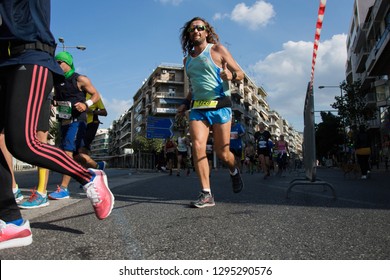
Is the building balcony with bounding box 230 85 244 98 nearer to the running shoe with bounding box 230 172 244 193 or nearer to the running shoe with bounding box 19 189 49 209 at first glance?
the running shoe with bounding box 230 172 244 193

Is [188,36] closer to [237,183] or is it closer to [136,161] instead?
[237,183]

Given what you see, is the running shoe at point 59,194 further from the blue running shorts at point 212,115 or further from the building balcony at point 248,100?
the building balcony at point 248,100

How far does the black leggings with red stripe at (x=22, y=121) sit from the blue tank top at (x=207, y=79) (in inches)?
77.0

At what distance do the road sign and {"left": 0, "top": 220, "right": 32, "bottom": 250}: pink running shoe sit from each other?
21.8 meters

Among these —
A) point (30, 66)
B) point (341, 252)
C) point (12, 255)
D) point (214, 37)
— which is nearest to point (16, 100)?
point (30, 66)

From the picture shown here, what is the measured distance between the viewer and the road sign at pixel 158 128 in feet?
78.8

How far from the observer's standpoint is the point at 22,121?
2166mm

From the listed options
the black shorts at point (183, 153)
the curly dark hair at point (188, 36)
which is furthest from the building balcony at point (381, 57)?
the curly dark hair at point (188, 36)

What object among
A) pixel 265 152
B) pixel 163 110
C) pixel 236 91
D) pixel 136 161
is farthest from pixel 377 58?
pixel 163 110

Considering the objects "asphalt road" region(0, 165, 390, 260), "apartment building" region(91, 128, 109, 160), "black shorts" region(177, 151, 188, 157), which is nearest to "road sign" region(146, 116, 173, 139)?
"black shorts" region(177, 151, 188, 157)

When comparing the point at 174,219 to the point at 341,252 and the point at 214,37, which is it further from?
the point at 214,37

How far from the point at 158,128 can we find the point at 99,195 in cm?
2192

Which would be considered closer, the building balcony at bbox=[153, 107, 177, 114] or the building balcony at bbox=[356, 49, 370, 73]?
the building balcony at bbox=[356, 49, 370, 73]

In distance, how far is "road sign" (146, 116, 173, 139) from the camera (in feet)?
78.8
